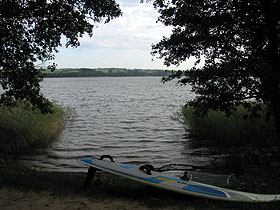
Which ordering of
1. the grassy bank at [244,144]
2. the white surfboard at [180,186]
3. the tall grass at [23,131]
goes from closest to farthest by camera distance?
the white surfboard at [180,186]
the grassy bank at [244,144]
the tall grass at [23,131]

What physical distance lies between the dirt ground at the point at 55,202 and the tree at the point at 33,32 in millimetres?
4135

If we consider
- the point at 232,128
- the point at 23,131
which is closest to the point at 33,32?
the point at 23,131

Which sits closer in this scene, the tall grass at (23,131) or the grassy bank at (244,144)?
the grassy bank at (244,144)

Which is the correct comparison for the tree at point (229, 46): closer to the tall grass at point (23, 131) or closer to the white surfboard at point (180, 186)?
the white surfboard at point (180, 186)

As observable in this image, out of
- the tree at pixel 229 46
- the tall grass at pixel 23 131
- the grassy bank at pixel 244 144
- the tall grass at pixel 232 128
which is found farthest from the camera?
the tall grass at pixel 232 128

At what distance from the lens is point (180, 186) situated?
5.59 m

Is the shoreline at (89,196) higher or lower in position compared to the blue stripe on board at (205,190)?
lower

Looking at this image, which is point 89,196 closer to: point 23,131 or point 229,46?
point 229,46

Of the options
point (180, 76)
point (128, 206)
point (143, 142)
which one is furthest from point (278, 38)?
point (143, 142)

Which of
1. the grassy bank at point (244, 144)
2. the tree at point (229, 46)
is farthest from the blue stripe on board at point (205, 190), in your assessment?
the tree at point (229, 46)

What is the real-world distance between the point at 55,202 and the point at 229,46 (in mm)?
6260

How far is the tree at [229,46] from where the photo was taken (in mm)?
7266

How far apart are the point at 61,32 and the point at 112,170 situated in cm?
516

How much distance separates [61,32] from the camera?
29.5 ft
